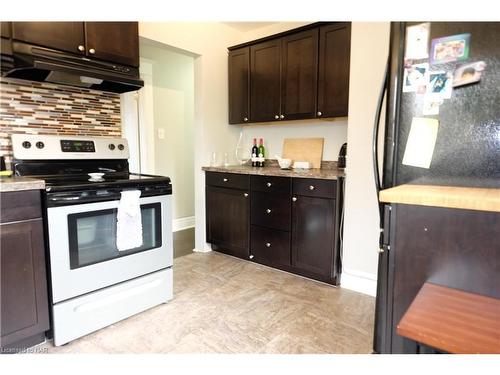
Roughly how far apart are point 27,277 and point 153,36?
6.60 ft

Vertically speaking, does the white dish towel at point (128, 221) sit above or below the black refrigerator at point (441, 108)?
below

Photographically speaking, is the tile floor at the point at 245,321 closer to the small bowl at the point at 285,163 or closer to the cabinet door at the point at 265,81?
the small bowl at the point at 285,163

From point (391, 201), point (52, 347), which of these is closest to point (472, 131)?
point (391, 201)

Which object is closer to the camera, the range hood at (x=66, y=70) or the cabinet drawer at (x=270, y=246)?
the range hood at (x=66, y=70)

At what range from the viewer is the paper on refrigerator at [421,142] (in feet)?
3.68

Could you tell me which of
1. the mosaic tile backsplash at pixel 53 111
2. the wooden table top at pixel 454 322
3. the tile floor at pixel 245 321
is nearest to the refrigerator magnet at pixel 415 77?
the wooden table top at pixel 454 322

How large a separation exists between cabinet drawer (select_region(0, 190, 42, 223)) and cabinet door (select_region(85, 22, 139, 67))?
3.20 ft

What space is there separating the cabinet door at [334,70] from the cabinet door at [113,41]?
1.46m

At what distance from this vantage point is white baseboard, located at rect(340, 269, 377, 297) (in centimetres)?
230

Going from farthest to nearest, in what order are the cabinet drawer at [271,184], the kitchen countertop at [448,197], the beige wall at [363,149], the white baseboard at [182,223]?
the white baseboard at [182,223]
the cabinet drawer at [271,184]
the beige wall at [363,149]
the kitchen countertop at [448,197]

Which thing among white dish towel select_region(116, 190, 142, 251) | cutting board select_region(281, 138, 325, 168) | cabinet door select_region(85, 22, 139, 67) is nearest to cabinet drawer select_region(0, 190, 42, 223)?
white dish towel select_region(116, 190, 142, 251)

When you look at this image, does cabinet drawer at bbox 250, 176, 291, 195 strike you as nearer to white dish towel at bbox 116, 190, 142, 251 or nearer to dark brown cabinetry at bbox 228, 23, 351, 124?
dark brown cabinetry at bbox 228, 23, 351, 124

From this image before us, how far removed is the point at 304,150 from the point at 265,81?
76cm

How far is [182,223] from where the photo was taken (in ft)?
13.9
